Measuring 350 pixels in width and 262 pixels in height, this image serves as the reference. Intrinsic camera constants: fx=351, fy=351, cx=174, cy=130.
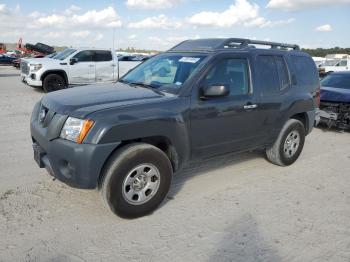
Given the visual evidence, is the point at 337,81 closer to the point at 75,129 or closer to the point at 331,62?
the point at 75,129

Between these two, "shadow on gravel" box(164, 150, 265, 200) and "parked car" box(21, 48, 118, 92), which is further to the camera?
"parked car" box(21, 48, 118, 92)

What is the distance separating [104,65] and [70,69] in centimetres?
143

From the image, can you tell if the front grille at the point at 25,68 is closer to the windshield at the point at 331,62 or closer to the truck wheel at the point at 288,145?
the truck wheel at the point at 288,145

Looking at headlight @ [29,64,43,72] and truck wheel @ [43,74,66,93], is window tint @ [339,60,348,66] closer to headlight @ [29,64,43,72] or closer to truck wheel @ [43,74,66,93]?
truck wheel @ [43,74,66,93]

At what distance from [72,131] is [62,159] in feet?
1.00

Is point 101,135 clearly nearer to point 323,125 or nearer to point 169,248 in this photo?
point 169,248

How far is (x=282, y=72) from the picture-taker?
5387 millimetres

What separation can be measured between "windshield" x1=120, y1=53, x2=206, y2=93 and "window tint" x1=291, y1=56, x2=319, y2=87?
2.04m

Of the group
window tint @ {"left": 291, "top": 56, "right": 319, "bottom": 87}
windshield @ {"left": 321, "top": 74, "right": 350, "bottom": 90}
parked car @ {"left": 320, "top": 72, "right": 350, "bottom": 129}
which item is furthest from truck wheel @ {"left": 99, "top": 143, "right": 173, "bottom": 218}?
windshield @ {"left": 321, "top": 74, "right": 350, "bottom": 90}

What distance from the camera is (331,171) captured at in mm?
5629

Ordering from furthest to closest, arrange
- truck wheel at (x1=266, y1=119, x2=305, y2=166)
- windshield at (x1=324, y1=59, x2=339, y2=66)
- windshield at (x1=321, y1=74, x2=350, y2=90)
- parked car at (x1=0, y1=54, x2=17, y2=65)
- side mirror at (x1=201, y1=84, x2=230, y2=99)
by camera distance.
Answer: parked car at (x1=0, y1=54, x2=17, y2=65) < windshield at (x1=324, y1=59, x2=339, y2=66) < windshield at (x1=321, y1=74, x2=350, y2=90) < truck wheel at (x1=266, y1=119, x2=305, y2=166) < side mirror at (x1=201, y1=84, x2=230, y2=99)

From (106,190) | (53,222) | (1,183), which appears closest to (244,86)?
(106,190)

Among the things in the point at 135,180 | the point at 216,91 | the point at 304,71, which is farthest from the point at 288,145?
the point at 135,180

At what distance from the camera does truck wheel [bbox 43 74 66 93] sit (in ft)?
42.5
